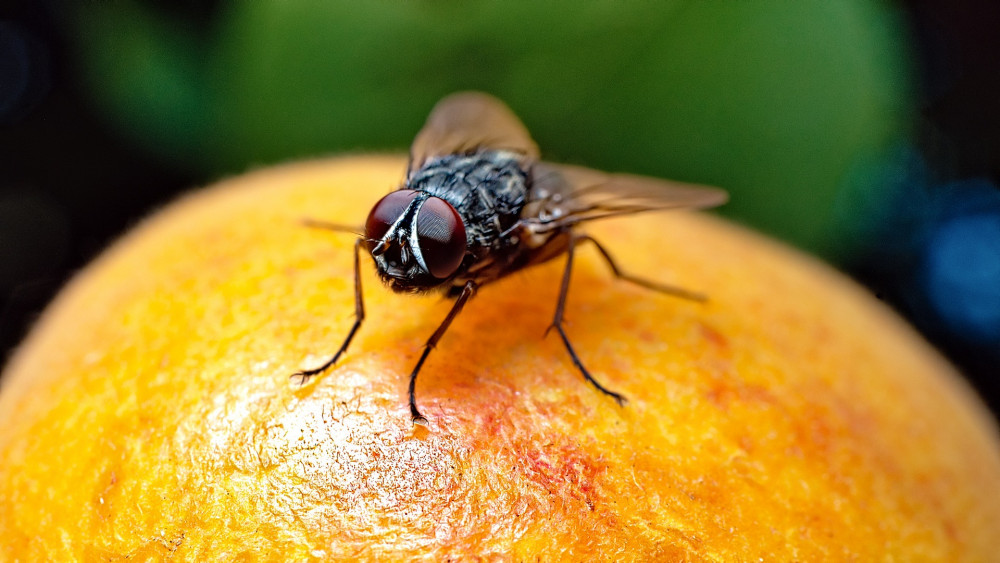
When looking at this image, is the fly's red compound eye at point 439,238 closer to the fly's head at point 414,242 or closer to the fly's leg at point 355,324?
the fly's head at point 414,242

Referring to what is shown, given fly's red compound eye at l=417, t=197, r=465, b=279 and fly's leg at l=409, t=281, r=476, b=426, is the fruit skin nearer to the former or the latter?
fly's leg at l=409, t=281, r=476, b=426

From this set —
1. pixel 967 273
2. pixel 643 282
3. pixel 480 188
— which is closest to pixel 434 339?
pixel 480 188

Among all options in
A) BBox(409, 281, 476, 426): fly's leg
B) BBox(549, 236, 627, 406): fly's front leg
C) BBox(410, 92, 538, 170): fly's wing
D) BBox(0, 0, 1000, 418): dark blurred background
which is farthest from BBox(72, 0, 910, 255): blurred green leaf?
BBox(409, 281, 476, 426): fly's leg

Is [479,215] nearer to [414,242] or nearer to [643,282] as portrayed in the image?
[414,242]

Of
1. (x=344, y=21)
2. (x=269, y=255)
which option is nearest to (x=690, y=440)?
(x=269, y=255)

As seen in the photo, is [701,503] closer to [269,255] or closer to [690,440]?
[690,440]
